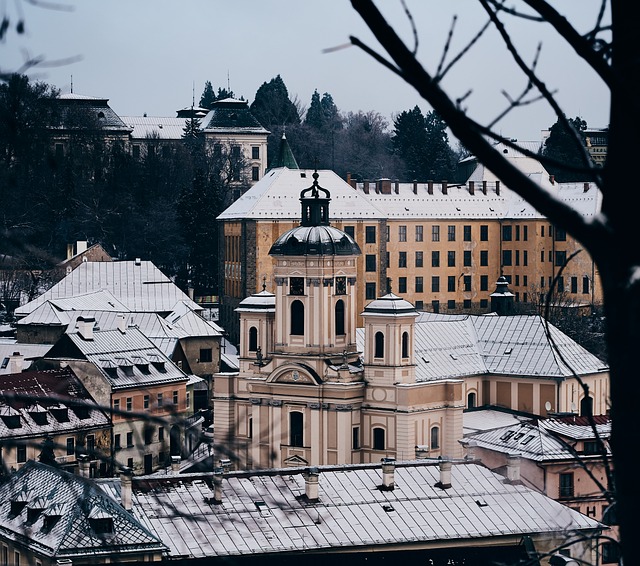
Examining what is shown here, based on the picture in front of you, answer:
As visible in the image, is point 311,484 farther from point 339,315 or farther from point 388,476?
point 339,315

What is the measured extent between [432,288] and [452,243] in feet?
8.67

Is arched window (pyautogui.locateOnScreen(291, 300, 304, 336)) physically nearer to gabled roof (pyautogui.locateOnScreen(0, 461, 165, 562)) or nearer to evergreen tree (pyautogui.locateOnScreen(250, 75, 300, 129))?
gabled roof (pyautogui.locateOnScreen(0, 461, 165, 562))

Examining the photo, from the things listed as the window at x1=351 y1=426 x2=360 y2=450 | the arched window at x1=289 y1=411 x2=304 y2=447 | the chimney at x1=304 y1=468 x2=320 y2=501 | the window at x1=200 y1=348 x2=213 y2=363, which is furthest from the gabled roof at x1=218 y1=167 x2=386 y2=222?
the chimney at x1=304 y1=468 x2=320 y2=501

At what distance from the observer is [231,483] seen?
36125mm

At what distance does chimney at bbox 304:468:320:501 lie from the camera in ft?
120

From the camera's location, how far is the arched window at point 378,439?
50.0 m

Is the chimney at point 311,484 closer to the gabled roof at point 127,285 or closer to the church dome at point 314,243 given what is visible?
the church dome at point 314,243

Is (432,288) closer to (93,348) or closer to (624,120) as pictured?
(93,348)

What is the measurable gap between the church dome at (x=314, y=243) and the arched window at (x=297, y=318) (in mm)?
1624

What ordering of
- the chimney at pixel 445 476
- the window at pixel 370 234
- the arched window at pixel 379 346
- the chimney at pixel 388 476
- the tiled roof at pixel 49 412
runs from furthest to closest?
the window at pixel 370 234, the arched window at pixel 379 346, the tiled roof at pixel 49 412, the chimney at pixel 445 476, the chimney at pixel 388 476

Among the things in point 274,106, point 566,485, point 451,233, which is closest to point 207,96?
point 274,106

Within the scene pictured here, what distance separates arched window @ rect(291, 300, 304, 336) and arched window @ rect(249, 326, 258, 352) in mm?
1749

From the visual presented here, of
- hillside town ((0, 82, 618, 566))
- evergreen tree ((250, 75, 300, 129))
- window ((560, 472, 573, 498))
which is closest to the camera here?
hillside town ((0, 82, 618, 566))

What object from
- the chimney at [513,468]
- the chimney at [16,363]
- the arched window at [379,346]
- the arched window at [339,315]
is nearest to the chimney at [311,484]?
the chimney at [513,468]
